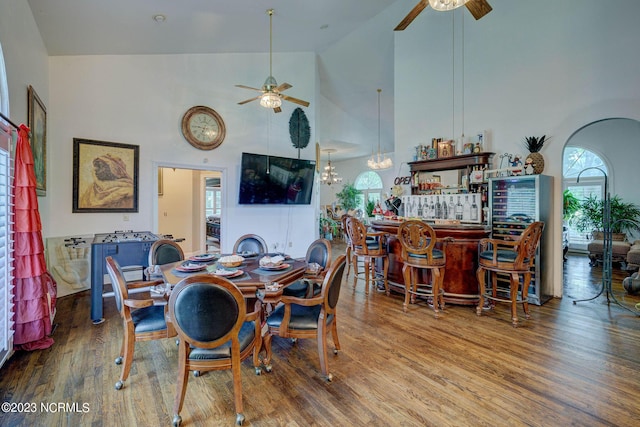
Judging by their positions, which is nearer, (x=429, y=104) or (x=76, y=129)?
(x=76, y=129)

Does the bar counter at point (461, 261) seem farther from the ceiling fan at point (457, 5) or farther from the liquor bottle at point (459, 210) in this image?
the ceiling fan at point (457, 5)

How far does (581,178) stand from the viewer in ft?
26.1

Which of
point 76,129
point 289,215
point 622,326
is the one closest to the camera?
point 622,326

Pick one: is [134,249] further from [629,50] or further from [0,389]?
[629,50]

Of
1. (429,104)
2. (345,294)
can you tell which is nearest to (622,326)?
(345,294)

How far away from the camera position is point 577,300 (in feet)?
13.8

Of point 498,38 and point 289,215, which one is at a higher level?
point 498,38

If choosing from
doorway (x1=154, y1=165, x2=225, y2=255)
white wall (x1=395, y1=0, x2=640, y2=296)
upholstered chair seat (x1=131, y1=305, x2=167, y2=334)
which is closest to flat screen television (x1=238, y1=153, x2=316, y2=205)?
doorway (x1=154, y1=165, x2=225, y2=255)

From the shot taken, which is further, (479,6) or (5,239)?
(479,6)

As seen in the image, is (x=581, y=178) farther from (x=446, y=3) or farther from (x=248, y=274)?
(x=248, y=274)

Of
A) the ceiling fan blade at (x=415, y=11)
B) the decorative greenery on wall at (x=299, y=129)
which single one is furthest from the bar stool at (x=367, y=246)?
the decorative greenery on wall at (x=299, y=129)

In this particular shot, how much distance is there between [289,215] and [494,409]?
5.57 metres

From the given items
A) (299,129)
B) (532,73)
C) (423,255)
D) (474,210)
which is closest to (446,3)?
(423,255)

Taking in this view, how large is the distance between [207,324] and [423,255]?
2847mm
